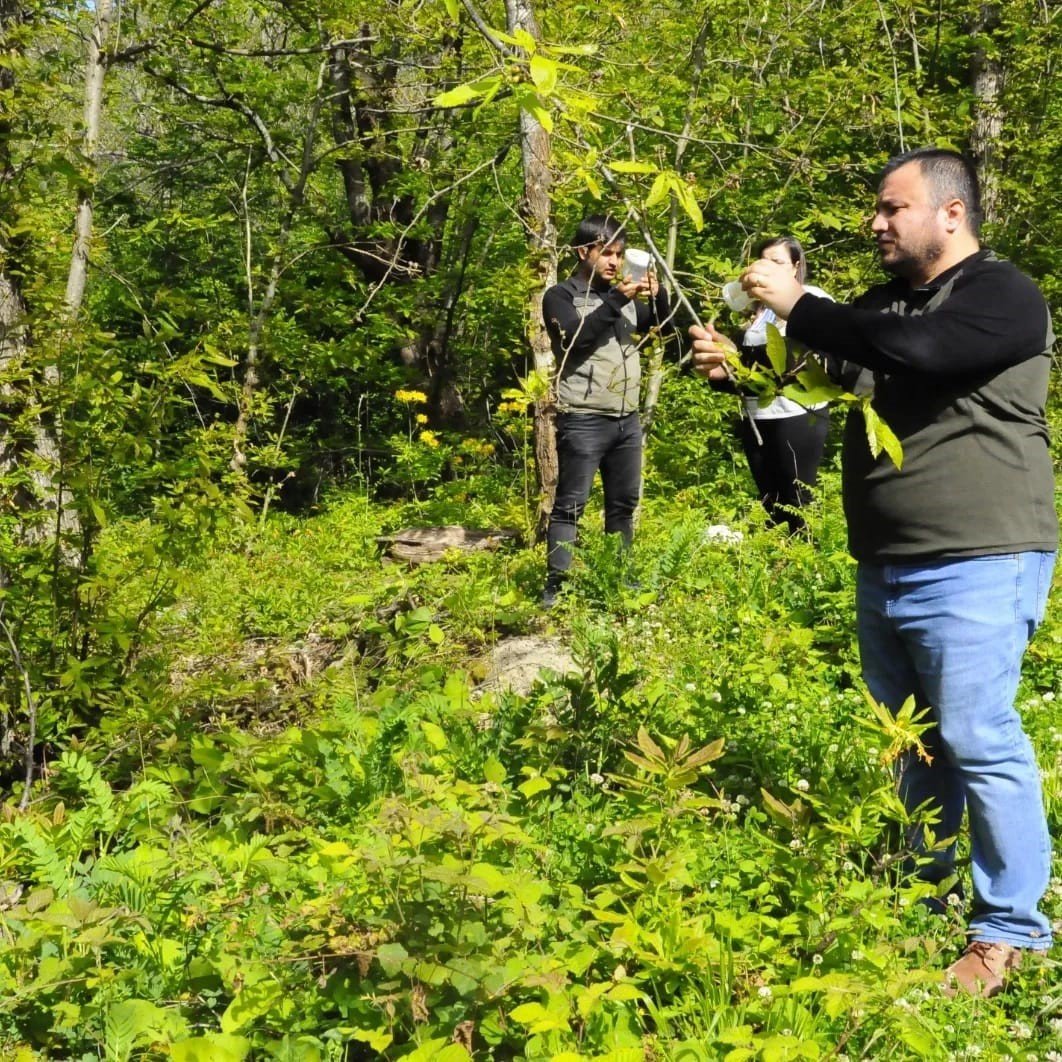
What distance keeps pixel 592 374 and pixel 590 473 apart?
1.71 ft

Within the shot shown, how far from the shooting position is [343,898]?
241 centimetres

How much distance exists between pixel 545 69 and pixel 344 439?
11.3 meters

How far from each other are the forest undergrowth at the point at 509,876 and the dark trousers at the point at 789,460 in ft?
5.11

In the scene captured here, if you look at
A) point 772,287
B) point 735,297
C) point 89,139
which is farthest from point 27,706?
point 772,287

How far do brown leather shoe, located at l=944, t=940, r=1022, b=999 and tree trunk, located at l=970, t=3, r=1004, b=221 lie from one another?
29.2 feet

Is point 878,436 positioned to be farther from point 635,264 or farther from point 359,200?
point 359,200

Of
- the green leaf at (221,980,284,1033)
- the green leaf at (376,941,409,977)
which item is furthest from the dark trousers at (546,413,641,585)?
the green leaf at (376,941,409,977)

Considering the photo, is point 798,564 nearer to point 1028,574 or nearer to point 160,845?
point 1028,574

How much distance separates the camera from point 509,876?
90.7 inches

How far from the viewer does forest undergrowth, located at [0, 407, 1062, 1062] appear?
2.16 m

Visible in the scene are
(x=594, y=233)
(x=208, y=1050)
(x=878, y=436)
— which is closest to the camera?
(x=208, y=1050)

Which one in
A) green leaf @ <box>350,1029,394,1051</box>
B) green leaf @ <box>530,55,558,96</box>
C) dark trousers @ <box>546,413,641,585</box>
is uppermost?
green leaf @ <box>530,55,558,96</box>

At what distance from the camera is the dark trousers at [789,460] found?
5.84 m

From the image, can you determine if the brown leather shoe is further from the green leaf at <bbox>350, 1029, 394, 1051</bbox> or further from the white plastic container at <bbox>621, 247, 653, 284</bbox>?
the white plastic container at <bbox>621, 247, 653, 284</bbox>
